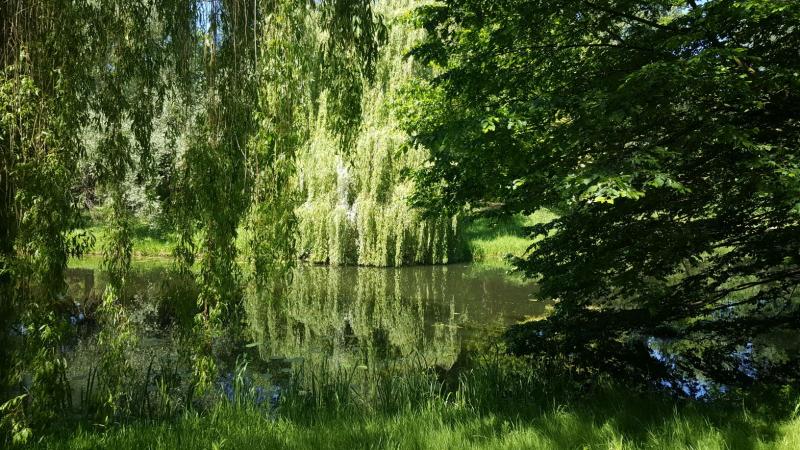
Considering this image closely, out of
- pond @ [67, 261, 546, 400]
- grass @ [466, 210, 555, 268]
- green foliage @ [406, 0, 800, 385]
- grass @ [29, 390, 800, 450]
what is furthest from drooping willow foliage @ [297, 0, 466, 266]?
grass @ [29, 390, 800, 450]

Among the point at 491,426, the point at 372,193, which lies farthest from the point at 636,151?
the point at 372,193

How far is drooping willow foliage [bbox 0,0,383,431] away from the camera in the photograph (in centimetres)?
313

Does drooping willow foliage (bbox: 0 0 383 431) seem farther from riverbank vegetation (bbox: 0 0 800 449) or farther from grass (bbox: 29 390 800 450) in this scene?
grass (bbox: 29 390 800 450)

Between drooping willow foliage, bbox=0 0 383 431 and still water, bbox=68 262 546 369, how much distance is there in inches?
27.4

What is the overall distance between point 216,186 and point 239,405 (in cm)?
170

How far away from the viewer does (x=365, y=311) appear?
Answer: 35.4ft

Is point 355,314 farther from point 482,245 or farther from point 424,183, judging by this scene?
point 482,245

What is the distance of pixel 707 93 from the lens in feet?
13.2

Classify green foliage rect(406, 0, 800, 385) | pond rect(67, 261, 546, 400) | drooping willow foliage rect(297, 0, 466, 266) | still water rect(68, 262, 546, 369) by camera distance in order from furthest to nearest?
drooping willow foliage rect(297, 0, 466, 266) < still water rect(68, 262, 546, 369) < pond rect(67, 261, 546, 400) < green foliage rect(406, 0, 800, 385)

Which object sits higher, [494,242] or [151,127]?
[151,127]

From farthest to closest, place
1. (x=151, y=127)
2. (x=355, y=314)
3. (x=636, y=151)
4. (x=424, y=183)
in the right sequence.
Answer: (x=355, y=314)
(x=424, y=183)
(x=151, y=127)
(x=636, y=151)

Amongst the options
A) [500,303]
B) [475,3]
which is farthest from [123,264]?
[500,303]

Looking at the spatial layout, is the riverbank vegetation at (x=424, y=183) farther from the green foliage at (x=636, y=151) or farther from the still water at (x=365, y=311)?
the still water at (x=365, y=311)

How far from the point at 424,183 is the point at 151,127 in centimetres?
303
